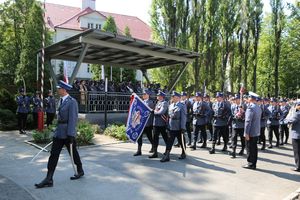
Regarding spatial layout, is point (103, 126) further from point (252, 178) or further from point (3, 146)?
point (252, 178)

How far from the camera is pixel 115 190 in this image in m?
6.52

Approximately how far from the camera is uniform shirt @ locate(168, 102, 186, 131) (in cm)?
945

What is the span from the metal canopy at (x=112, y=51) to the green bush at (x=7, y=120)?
2610 mm

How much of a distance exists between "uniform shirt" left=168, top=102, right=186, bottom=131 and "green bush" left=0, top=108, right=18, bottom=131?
28.4 ft

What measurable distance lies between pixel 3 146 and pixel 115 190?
6094 millimetres

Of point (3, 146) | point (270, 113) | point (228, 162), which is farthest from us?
point (270, 113)

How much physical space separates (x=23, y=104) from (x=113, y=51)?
15.9 ft

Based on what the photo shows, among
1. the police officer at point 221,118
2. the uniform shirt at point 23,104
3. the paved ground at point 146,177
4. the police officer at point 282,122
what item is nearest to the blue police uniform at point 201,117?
the police officer at point 221,118

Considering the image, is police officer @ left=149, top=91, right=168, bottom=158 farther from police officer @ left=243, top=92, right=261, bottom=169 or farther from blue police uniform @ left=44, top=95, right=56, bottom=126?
blue police uniform @ left=44, top=95, right=56, bottom=126

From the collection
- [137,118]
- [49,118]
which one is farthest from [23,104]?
[137,118]

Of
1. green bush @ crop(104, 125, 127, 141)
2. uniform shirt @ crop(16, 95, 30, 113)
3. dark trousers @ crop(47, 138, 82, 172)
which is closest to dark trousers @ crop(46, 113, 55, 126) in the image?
uniform shirt @ crop(16, 95, 30, 113)

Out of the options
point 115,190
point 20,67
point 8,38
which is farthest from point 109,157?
point 8,38

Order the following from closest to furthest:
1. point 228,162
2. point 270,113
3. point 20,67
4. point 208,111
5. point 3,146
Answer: point 228,162 < point 3,146 < point 208,111 < point 270,113 < point 20,67

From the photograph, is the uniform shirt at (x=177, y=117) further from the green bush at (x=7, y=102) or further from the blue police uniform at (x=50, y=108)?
the green bush at (x=7, y=102)
